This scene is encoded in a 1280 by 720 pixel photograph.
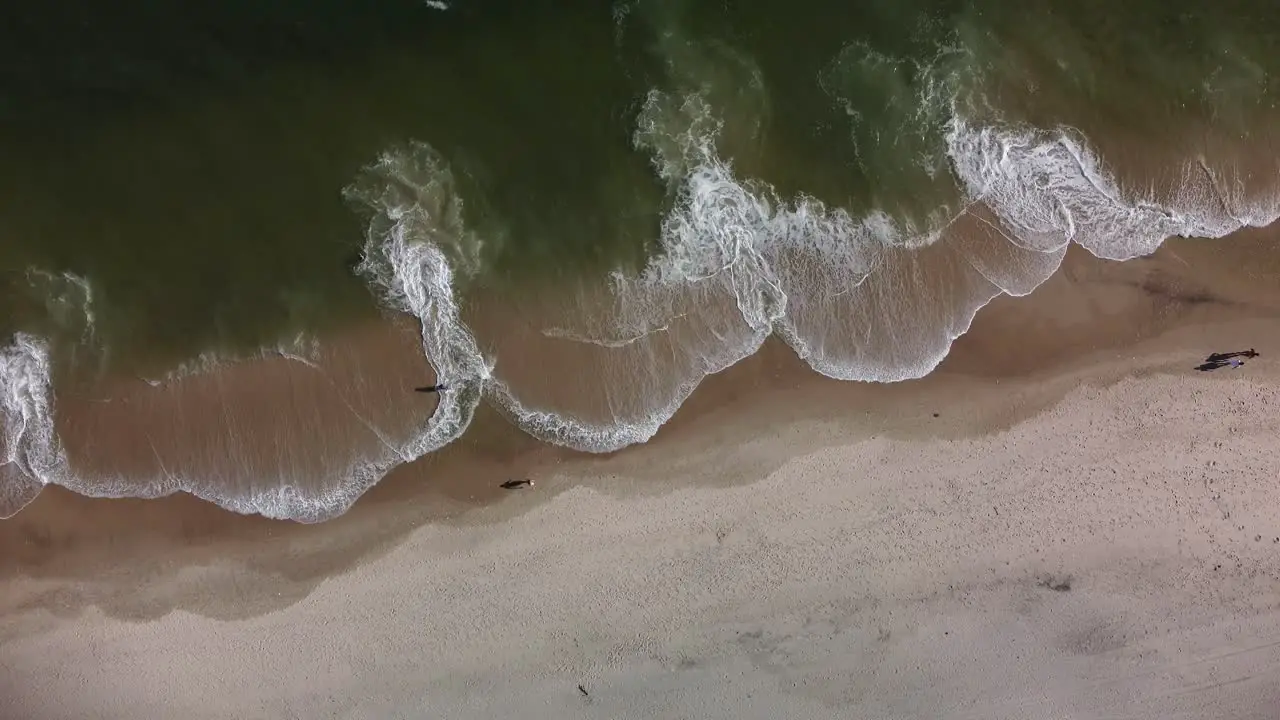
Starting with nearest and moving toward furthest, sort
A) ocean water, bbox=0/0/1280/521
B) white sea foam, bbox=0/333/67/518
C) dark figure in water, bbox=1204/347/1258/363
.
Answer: white sea foam, bbox=0/333/67/518 → ocean water, bbox=0/0/1280/521 → dark figure in water, bbox=1204/347/1258/363

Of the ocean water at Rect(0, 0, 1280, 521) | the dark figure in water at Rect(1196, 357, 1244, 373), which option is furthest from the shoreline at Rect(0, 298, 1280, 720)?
the ocean water at Rect(0, 0, 1280, 521)

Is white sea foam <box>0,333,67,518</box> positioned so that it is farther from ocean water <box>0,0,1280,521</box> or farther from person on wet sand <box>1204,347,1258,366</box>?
person on wet sand <box>1204,347,1258,366</box>

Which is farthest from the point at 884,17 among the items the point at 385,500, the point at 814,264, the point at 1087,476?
the point at 385,500

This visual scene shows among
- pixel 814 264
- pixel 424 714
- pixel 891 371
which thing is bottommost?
pixel 424 714

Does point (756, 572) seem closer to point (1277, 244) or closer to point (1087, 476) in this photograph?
point (1087, 476)

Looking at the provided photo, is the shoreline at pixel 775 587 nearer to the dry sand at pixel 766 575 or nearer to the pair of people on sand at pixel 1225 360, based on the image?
the dry sand at pixel 766 575

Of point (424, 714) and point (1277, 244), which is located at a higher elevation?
point (1277, 244)

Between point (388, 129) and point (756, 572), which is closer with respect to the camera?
point (756, 572)
